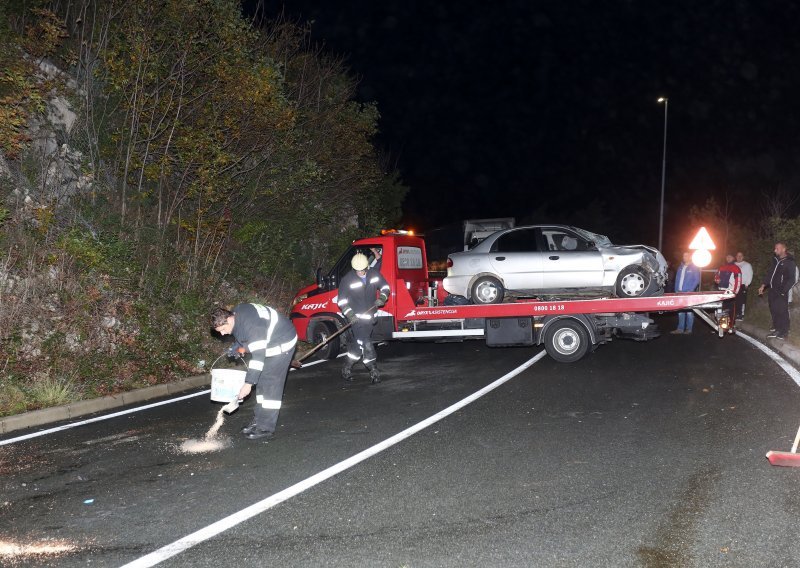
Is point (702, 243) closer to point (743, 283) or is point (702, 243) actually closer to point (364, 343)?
point (743, 283)

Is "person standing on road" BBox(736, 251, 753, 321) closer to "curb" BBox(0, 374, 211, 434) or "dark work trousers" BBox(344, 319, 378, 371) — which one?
"dark work trousers" BBox(344, 319, 378, 371)

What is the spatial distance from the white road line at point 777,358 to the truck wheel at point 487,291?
438 cm

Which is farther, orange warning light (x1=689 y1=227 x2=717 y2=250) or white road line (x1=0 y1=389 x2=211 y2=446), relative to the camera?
orange warning light (x1=689 y1=227 x2=717 y2=250)

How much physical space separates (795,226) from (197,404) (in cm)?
1436

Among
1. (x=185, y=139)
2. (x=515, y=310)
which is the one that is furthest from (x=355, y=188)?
(x=515, y=310)

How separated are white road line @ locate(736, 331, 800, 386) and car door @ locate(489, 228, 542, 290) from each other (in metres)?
3.84

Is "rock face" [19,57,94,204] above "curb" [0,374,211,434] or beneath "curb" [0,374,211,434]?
above

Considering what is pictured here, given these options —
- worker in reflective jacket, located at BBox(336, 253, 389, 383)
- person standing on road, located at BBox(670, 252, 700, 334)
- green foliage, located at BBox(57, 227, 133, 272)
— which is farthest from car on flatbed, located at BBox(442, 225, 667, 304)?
green foliage, located at BBox(57, 227, 133, 272)

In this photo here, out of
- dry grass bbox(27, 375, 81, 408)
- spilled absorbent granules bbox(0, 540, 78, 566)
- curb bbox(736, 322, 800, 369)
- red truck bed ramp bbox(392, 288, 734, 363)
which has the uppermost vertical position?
red truck bed ramp bbox(392, 288, 734, 363)

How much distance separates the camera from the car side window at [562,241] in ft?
40.9

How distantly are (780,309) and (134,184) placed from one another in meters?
12.3

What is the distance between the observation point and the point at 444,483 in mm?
5797

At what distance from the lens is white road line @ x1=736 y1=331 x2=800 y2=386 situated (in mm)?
10367

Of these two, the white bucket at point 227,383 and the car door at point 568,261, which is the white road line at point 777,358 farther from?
the white bucket at point 227,383
